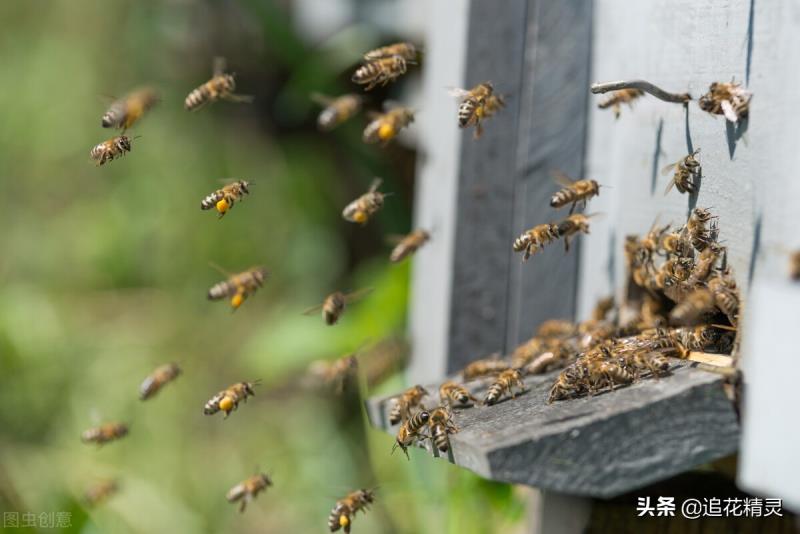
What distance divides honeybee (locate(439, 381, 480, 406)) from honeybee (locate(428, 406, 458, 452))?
0.64 feet

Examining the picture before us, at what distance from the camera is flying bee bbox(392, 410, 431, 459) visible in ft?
7.97

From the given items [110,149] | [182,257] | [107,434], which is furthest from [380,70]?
[182,257]

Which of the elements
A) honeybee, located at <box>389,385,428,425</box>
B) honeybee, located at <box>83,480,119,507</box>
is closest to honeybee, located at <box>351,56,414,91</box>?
honeybee, located at <box>389,385,428,425</box>

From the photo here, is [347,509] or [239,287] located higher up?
[239,287]

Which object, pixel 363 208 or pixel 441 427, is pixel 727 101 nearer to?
pixel 441 427

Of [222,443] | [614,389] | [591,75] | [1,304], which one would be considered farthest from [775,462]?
[1,304]

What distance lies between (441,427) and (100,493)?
282cm

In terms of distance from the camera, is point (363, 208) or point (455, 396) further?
point (363, 208)

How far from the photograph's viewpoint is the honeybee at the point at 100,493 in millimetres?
4637

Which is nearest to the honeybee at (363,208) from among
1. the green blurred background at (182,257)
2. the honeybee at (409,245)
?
the honeybee at (409,245)

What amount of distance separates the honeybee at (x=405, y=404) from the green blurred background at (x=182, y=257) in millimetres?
2430

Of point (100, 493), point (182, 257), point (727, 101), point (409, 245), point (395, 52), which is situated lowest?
point (100, 493)

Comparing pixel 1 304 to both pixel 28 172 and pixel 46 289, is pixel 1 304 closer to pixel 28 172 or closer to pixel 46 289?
pixel 46 289

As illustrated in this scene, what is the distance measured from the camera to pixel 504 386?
2.53 m
